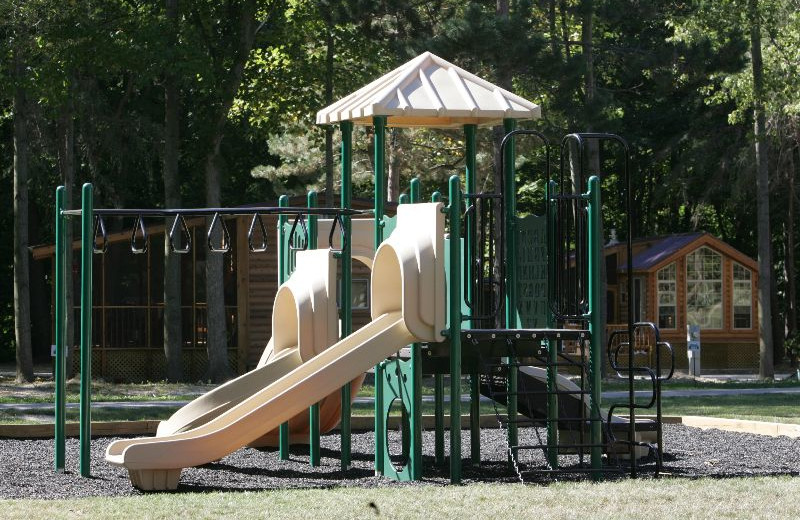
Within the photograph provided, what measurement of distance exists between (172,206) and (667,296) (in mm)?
15450

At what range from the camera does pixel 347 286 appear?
11797 millimetres

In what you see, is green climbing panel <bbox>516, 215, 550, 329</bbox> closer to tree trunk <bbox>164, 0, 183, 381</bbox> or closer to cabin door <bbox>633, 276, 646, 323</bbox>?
tree trunk <bbox>164, 0, 183, 381</bbox>

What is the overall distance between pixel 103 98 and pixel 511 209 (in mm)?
24598

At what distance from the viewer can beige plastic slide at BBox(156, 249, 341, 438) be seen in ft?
38.0

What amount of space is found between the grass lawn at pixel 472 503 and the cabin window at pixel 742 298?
28.0m

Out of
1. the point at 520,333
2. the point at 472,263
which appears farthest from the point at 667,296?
the point at 520,333

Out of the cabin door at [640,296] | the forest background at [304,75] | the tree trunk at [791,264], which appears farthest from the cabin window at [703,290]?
the tree trunk at [791,264]

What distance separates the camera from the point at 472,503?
876 cm

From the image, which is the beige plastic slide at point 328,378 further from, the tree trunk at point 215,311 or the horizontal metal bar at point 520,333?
the tree trunk at point 215,311

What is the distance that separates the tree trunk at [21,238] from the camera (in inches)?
1046

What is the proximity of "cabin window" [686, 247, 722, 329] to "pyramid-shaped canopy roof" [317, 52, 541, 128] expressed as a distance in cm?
2575

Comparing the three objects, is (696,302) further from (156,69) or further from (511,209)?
(511,209)

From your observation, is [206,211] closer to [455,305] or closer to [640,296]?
[455,305]

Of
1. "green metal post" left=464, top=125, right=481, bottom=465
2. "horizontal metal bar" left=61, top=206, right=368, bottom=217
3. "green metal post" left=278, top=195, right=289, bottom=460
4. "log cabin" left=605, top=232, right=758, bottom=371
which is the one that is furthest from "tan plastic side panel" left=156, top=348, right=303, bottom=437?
"log cabin" left=605, top=232, right=758, bottom=371
